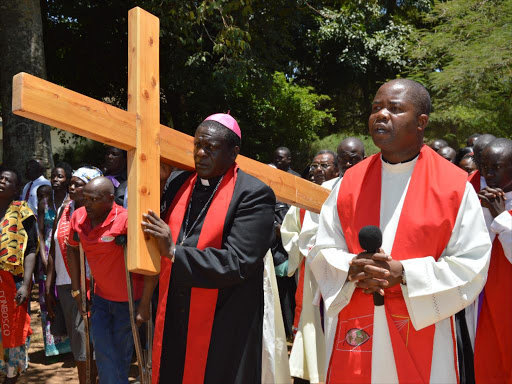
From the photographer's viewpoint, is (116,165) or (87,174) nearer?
(87,174)

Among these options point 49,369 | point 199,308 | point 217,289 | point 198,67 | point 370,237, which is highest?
point 198,67

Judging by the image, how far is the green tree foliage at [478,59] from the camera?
510 inches

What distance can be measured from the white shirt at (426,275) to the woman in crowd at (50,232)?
489 centimetres

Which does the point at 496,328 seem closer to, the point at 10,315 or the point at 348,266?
the point at 348,266

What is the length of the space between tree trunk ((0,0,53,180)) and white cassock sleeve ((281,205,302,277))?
519 centimetres

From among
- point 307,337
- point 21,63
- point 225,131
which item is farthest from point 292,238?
point 21,63

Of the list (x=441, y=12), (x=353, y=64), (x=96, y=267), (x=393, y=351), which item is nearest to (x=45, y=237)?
(x=96, y=267)

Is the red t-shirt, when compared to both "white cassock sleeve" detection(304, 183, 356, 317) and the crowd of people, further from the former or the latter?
"white cassock sleeve" detection(304, 183, 356, 317)

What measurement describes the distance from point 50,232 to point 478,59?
9698 millimetres

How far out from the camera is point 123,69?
17.6m

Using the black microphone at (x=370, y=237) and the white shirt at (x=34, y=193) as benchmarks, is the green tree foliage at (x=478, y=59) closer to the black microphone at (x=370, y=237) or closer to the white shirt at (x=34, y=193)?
the white shirt at (x=34, y=193)

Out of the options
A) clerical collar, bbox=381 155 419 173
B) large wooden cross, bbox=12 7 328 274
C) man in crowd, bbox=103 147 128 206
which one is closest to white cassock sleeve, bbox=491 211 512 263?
clerical collar, bbox=381 155 419 173

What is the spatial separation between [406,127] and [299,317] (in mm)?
3699

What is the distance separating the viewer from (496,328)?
4.20 metres
